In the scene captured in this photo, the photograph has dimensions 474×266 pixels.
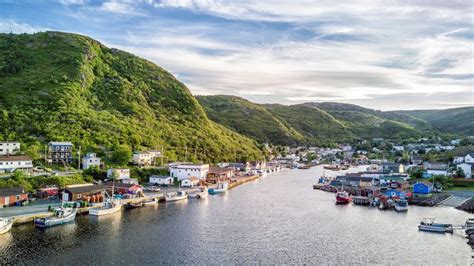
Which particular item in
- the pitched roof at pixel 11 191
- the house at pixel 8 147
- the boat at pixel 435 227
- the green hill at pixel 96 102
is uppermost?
the green hill at pixel 96 102

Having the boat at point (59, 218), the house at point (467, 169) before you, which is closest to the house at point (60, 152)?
the boat at point (59, 218)

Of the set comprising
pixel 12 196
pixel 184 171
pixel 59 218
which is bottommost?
pixel 59 218

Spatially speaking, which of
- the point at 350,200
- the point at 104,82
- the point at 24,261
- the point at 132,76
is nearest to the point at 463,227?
the point at 350,200

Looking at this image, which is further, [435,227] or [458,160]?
[458,160]

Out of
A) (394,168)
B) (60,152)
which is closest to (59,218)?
(60,152)

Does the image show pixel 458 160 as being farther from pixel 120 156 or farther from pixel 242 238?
pixel 242 238

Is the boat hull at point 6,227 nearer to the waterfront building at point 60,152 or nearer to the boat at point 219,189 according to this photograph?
the waterfront building at point 60,152

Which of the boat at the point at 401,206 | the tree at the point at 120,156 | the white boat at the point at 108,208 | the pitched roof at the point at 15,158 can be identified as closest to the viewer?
the white boat at the point at 108,208
